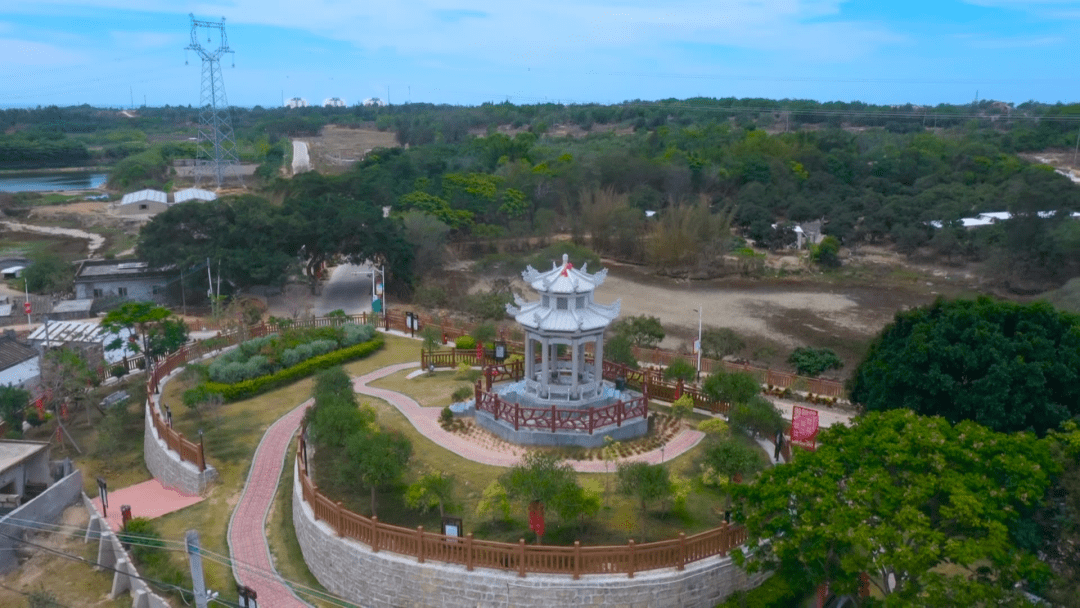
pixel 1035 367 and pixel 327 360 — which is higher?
pixel 1035 367

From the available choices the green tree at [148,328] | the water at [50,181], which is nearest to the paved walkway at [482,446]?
the green tree at [148,328]

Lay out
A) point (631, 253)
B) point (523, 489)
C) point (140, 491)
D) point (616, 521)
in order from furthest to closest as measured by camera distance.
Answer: point (631, 253), point (140, 491), point (616, 521), point (523, 489)

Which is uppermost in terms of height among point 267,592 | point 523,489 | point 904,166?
point 904,166

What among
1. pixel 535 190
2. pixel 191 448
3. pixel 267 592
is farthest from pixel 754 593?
pixel 535 190

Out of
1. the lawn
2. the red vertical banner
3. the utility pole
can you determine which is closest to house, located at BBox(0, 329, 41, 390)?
the lawn

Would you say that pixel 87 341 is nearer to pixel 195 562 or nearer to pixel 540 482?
pixel 195 562

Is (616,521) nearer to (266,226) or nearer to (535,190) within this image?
(266,226)

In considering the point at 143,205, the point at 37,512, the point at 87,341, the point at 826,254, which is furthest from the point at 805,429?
the point at 143,205
